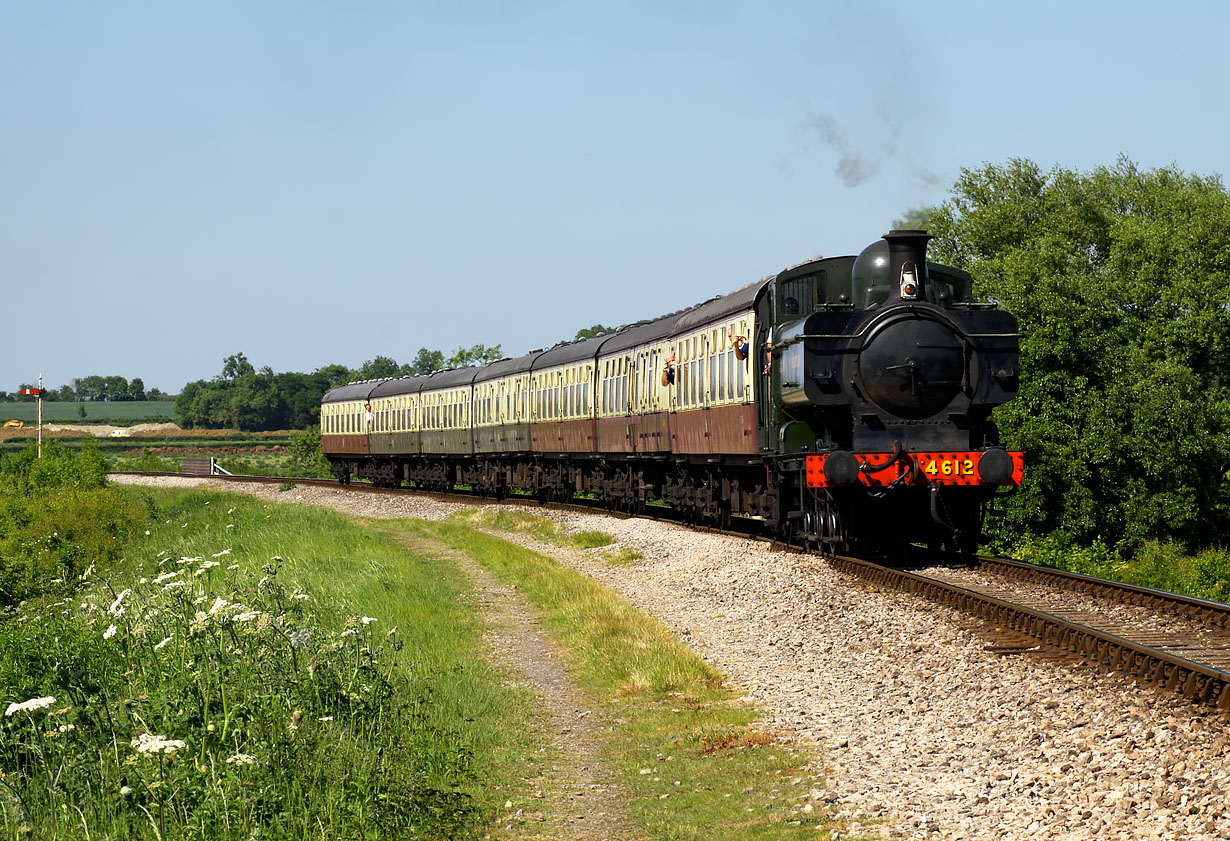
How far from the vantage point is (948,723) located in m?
9.64

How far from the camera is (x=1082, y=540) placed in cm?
4141

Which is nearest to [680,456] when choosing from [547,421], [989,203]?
[547,421]

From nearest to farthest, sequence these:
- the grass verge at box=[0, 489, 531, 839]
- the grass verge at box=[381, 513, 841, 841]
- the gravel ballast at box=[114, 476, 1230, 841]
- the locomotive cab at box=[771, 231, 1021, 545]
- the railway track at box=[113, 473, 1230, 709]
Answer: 1. the grass verge at box=[0, 489, 531, 839]
2. the gravel ballast at box=[114, 476, 1230, 841]
3. the grass verge at box=[381, 513, 841, 841]
4. the railway track at box=[113, 473, 1230, 709]
5. the locomotive cab at box=[771, 231, 1021, 545]

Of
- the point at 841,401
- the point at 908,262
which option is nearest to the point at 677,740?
the point at 841,401

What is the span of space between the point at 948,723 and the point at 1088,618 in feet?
12.5

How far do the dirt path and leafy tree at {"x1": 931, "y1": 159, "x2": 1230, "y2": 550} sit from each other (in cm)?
2761

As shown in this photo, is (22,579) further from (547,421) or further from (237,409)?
(237,409)

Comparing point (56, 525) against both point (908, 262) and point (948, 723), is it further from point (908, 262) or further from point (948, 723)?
point (948, 723)

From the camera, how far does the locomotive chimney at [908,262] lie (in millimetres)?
17047

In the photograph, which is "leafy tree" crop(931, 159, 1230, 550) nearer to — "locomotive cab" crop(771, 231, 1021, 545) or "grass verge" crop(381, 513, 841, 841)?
"locomotive cab" crop(771, 231, 1021, 545)

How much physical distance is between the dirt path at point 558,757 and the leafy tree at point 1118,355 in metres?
27.6

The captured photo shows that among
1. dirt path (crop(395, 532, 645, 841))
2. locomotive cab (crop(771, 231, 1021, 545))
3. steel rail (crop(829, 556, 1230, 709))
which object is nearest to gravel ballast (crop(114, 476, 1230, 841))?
steel rail (crop(829, 556, 1230, 709))

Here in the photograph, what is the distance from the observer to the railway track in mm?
9664

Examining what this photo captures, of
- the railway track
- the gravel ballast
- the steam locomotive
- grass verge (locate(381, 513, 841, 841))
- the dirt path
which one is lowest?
the dirt path
